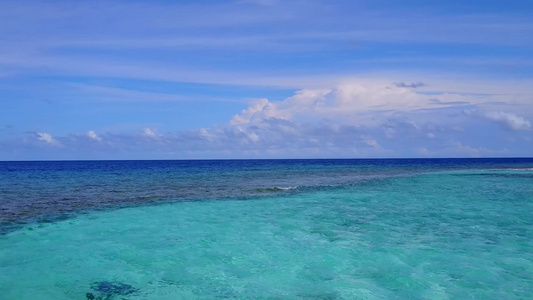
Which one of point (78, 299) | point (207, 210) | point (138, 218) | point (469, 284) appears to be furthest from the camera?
point (207, 210)

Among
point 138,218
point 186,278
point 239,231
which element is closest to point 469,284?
point 186,278

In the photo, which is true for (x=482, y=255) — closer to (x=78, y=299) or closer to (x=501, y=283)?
(x=501, y=283)

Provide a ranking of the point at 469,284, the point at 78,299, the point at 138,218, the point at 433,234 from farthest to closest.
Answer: the point at 138,218
the point at 433,234
the point at 469,284
the point at 78,299

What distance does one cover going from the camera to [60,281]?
472 inches

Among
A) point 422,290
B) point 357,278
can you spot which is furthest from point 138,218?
point 422,290

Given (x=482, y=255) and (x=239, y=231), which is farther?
(x=239, y=231)

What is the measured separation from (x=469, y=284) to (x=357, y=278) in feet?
9.40

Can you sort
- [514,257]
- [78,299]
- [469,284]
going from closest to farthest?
[78,299]
[469,284]
[514,257]

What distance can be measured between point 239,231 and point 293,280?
7.31m

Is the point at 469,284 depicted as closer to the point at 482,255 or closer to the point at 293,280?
the point at 482,255

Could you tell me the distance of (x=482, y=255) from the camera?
14.5m

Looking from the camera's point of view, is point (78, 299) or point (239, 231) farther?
point (239, 231)

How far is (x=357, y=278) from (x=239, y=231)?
303 inches

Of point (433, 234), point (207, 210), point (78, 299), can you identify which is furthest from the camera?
point (207, 210)
